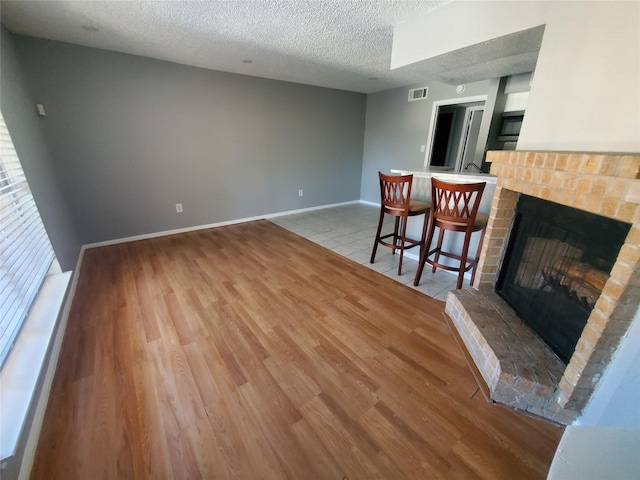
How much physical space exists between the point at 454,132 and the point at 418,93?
51.9 inches

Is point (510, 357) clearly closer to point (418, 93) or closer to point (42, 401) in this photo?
point (42, 401)

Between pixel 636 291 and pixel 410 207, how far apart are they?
1.67m

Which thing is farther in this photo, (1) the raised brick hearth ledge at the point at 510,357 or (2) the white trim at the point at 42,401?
(1) the raised brick hearth ledge at the point at 510,357

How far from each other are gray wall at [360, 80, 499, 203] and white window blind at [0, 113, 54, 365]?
14.6 feet

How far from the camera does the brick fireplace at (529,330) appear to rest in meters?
0.94

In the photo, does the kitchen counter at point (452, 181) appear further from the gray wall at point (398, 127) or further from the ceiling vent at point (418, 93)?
the ceiling vent at point (418, 93)

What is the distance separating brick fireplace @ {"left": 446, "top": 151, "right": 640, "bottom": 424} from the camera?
940mm

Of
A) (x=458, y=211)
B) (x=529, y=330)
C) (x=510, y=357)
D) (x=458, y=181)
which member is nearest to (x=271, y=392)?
(x=510, y=357)

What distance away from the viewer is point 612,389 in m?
1.02

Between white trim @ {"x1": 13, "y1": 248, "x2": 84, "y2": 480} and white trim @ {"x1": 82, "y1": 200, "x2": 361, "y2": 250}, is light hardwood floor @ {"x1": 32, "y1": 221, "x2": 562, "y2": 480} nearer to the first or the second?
white trim @ {"x1": 13, "y1": 248, "x2": 84, "y2": 480}

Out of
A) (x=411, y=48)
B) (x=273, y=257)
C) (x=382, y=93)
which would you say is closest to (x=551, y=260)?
(x=411, y=48)

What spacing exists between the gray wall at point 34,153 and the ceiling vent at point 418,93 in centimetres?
498

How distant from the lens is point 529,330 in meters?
1.49

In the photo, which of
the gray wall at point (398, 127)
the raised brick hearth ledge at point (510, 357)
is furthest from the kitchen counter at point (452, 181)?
the gray wall at point (398, 127)
